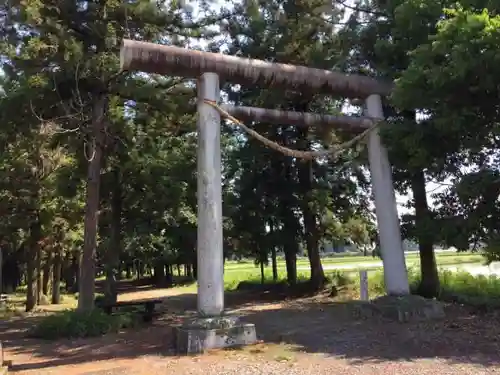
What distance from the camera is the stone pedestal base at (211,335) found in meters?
8.01

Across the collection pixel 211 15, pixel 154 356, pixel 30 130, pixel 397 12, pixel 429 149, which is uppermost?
pixel 211 15

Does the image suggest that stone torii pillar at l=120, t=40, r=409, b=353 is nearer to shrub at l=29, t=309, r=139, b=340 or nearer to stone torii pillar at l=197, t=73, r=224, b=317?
stone torii pillar at l=197, t=73, r=224, b=317

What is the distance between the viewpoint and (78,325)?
11.1 meters

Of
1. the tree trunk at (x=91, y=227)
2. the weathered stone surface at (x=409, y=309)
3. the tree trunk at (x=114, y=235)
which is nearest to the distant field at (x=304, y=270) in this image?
the weathered stone surface at (x=409, y=309)

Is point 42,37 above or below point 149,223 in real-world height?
above

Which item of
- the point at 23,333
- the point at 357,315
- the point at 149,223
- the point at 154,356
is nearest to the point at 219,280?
the point at 154,356

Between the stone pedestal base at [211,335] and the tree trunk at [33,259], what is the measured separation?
12179mm

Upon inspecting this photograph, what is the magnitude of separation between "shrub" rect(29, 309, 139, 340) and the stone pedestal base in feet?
11.6

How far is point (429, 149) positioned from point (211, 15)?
301 inches

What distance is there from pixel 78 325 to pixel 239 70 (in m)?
6.88

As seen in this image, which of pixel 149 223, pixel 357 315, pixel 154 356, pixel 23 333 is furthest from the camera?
pixel 149 223

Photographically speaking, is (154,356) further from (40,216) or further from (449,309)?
(40,216)

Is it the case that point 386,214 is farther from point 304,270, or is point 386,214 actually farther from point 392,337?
point 304,270

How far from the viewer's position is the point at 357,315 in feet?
34.2
